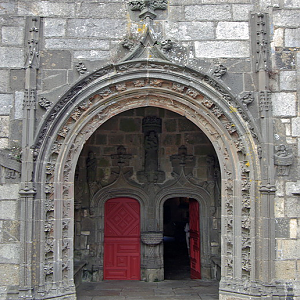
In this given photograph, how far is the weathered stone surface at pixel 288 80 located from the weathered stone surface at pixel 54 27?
3.29 meters

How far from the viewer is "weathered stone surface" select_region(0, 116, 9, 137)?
6168mm

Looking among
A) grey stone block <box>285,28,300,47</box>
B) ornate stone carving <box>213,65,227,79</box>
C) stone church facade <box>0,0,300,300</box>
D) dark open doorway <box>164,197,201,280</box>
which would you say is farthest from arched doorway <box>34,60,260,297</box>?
dark open doorway <box>164,197,201,280</box>

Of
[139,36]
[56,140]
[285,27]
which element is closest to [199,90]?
[139,36]

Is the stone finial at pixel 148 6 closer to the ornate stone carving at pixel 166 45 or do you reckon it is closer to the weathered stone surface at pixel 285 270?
the ornate stone carving at pixel 166 45

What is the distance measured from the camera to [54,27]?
6.34 m

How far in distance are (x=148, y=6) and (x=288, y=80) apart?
2.34m

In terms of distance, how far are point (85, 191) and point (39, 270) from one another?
265 centimetres

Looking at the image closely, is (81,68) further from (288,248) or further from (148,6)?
(288,248)

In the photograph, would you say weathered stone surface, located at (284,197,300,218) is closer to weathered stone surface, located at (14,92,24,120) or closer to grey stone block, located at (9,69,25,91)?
weathered stone surface, located at (14,92,24,120)

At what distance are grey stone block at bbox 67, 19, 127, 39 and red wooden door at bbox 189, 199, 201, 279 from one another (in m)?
3.90

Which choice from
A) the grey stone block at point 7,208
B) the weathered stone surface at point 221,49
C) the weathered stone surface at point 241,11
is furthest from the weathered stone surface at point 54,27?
the weathered stone surface at point 241,11

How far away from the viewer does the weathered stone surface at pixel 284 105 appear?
6250mm

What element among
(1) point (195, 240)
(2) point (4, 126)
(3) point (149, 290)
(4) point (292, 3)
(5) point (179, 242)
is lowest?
(3) point (149, 290)

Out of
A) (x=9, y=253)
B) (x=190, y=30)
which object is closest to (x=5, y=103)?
(x=9, y=253)
